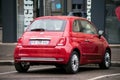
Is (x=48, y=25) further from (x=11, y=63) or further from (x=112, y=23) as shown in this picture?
(x=112, y=23)

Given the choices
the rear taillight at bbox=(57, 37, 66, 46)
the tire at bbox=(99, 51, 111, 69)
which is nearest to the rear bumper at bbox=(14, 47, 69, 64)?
the rear taillight at bbox=(57, 37, 66, 46)

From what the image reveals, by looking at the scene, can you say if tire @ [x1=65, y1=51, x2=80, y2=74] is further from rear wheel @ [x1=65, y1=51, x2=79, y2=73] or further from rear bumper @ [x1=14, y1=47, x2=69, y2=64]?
rear bumper @ [x1=14, y1=47, x2=69, y2=64]

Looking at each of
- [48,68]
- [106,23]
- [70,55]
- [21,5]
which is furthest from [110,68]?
[21,5]

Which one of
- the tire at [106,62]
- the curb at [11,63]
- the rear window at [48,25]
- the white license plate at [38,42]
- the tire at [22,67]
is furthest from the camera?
the curb at [11,63]

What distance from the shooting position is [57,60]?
42.5ft

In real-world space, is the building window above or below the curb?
above

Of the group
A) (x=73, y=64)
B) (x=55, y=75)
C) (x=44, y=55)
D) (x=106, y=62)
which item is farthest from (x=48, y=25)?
(x=106, y=62)

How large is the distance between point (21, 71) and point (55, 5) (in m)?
8.71

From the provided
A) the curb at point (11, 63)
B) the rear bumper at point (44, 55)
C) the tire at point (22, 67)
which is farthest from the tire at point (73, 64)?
the curb at point (11, 63)

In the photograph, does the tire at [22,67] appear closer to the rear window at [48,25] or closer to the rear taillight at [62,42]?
the rear window at [48,25]

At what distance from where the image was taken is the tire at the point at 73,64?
13042 millimetres

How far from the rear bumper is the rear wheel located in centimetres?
17

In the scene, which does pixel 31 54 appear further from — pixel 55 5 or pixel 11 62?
pixel 55 5

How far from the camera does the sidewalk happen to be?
54.4 ft
